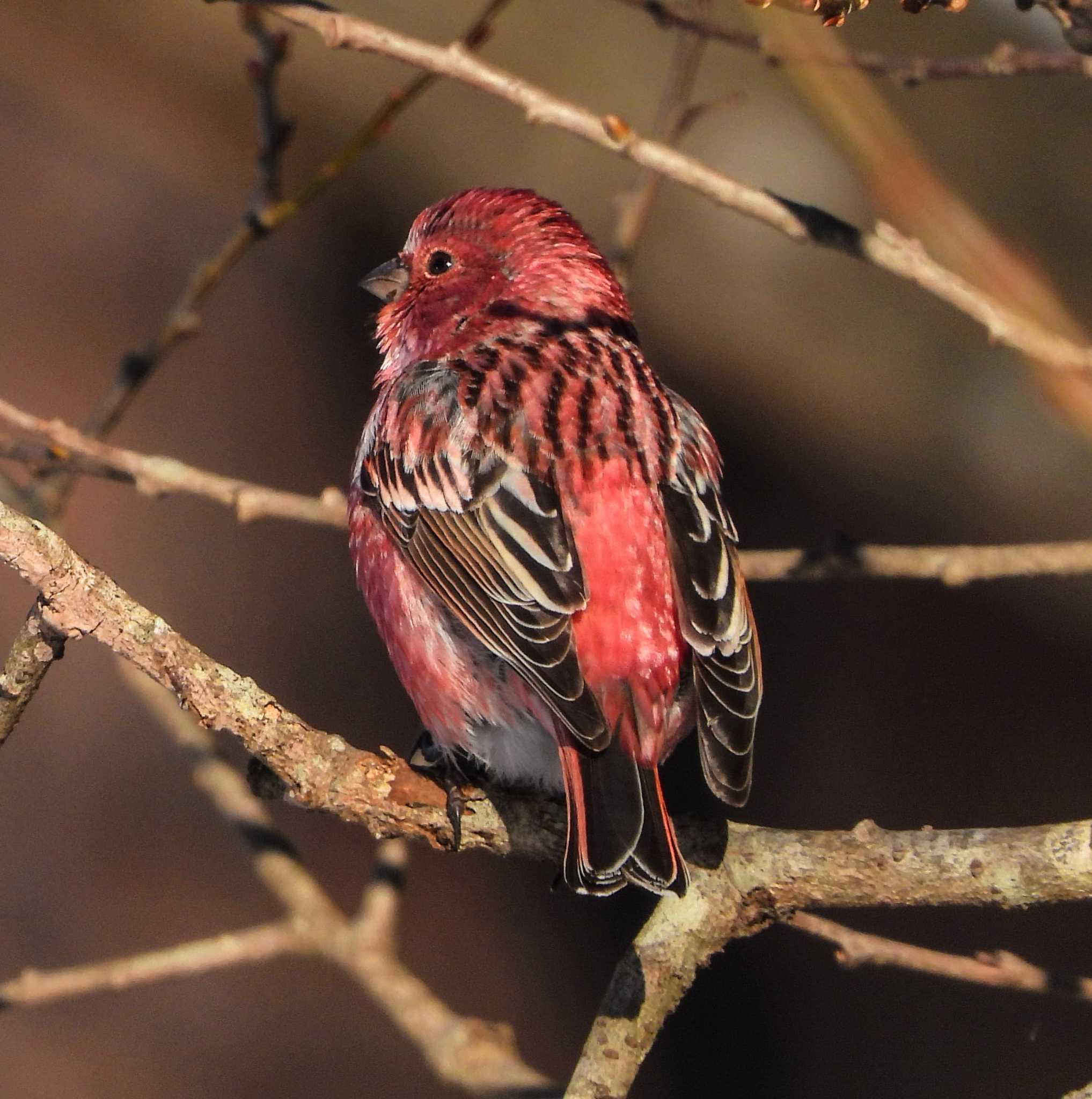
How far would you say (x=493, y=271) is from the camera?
16.8 feet

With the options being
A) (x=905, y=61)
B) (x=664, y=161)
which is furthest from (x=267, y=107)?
(x=905, y=61)

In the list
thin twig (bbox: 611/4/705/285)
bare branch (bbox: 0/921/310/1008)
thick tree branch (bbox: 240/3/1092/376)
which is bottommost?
→ bare branch (bbox: 0/921/310/1008)

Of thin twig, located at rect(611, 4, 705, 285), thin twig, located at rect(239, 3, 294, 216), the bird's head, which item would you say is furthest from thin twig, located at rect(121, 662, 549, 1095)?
thin twig, located at rect(611, 4, 705, 285)

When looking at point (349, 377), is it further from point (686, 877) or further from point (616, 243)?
point (686, 877)

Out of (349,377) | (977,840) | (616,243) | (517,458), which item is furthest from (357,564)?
(349,377)

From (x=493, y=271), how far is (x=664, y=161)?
5.21 feet

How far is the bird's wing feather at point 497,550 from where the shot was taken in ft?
12.8

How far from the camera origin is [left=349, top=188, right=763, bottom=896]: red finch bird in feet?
12.6

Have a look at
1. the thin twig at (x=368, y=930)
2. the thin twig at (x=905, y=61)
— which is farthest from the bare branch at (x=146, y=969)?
the thin twig at (x=905, y=61)

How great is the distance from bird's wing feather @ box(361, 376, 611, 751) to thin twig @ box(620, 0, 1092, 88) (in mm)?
1283

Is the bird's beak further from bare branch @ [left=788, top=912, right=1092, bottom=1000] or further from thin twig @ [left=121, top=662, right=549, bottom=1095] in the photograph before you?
bare branch @ [left=788, top=912, right=1092, bottom=1000]

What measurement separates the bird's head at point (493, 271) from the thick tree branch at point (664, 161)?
1.42 metres

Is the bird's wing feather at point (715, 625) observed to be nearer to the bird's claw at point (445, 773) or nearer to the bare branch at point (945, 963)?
the bare branch at point (945, 963)

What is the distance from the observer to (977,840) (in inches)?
132
